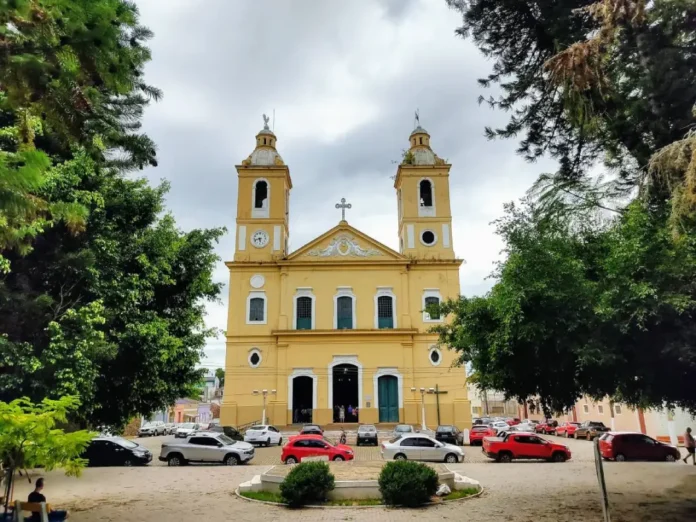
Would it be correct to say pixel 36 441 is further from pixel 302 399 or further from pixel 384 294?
pixel 384 294

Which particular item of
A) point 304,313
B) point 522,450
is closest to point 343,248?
point 304,313

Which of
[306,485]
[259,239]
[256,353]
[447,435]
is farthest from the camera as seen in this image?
[259,239]

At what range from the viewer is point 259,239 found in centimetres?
3575

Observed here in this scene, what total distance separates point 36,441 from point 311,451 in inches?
502

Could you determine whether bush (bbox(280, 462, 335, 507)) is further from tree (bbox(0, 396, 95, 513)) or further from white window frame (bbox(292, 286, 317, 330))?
white window frame (bbox(292, 286, 317, 330))

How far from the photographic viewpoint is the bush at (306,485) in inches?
455

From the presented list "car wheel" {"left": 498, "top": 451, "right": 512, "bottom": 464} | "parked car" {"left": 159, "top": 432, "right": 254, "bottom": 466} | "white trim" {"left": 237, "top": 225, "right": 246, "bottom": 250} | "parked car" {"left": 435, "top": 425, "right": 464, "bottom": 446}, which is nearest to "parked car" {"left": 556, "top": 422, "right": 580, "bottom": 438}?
"parked car" {"left": 435, "top": 425, "right": 464, "bottom": 446}

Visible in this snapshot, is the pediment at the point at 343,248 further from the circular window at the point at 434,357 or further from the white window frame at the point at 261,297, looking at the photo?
the circular window at the point at 434,357

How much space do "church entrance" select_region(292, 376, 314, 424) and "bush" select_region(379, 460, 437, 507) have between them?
21.0m

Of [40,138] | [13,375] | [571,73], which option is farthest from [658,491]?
[40,138]

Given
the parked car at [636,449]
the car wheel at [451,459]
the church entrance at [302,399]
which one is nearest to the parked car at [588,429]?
the parked car at [636,449]

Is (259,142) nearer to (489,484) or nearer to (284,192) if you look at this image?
(284,192)

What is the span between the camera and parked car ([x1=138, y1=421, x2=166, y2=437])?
152 feet

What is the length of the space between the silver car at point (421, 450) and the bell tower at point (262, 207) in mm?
18286
